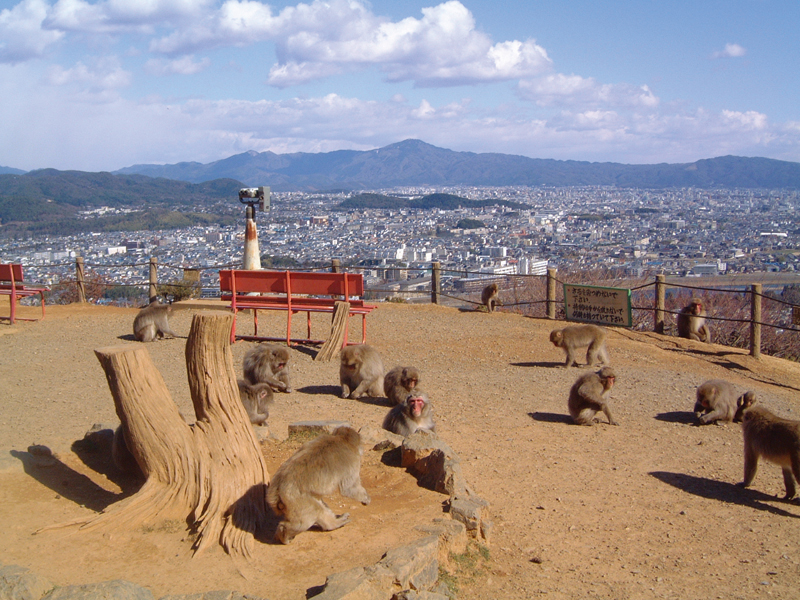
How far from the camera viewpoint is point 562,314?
52.3 ft

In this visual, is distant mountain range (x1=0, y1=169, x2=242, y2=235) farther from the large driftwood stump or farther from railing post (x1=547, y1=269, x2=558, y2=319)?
the large driftwood stump

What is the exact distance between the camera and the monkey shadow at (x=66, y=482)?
16.6ft

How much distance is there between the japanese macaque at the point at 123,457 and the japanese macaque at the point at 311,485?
5.93ft

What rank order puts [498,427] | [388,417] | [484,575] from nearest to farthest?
1. [484,575]
2. [388,417]
3. [498,427]

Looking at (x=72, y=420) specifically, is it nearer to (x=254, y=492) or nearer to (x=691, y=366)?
(x=254, y=492)

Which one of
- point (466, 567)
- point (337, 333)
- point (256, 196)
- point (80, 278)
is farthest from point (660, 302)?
point (80, 278)

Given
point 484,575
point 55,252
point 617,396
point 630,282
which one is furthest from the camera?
point 55,252

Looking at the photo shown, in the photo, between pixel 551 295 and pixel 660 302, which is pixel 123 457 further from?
pixel 660 302

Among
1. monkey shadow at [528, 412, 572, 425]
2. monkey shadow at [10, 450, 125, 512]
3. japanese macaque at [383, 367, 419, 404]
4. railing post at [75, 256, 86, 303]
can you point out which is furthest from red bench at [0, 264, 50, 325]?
monkey shadow at [528, 412, 572, 425]

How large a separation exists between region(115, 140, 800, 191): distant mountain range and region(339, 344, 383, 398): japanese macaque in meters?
70.7

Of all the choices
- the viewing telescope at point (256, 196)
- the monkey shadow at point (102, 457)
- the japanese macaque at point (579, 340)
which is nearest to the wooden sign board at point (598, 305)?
the japanese macaque at point (579, 340)

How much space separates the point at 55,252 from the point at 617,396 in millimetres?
23835

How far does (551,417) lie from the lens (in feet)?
26.8

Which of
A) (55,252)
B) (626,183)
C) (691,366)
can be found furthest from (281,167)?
(691,366)
